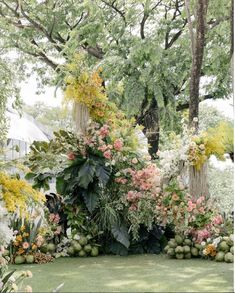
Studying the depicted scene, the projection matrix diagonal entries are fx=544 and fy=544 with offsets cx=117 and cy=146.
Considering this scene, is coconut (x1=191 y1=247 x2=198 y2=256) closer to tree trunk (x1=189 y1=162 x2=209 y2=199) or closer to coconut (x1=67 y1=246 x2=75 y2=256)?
tree trunk (x1=189 y1=162 x2=209 y2=199)

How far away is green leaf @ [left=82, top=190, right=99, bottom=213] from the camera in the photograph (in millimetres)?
5168

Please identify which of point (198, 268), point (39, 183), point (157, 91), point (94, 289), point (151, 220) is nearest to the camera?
point (94, 289)

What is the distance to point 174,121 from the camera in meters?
8.85

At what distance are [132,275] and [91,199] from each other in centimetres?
119

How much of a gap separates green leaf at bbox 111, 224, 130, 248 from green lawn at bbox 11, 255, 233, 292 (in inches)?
5.6

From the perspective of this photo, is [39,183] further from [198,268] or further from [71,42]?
[71,42]

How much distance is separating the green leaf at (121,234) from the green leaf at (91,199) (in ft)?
0.91

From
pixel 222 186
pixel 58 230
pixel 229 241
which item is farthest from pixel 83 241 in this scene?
pixel 222 186

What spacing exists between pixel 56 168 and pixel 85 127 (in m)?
0.51

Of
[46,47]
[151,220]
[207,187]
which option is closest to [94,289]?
[151,220]

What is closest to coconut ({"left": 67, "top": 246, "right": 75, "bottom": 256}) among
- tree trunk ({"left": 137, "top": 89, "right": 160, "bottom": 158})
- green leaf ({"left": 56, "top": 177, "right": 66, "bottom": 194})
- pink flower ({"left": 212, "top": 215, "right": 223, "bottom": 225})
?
green leaf ({"left": 56, "top": 177, "right": 66, "bottom": 194})

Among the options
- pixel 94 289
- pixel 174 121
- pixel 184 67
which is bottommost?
pixel 94 289

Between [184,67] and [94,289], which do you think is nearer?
[94,289]

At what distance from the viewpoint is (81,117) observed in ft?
18.1
